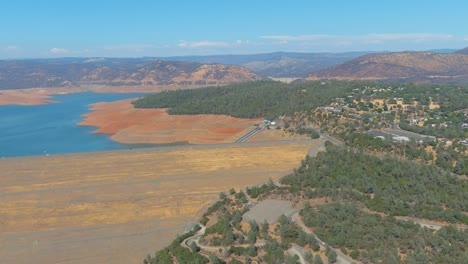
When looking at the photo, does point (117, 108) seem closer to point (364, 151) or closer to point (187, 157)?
point (187, 157)

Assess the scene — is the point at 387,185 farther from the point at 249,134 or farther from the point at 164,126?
the point at 164,126

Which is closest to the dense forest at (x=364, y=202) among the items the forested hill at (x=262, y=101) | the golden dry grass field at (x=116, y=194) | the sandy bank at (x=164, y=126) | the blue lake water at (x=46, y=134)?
the golden dry grass field at (x=116, y=194)

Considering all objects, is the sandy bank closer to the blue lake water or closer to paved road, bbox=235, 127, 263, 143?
paved road, bbox=235, 127, 263, 143

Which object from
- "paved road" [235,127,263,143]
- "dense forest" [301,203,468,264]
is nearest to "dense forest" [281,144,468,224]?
"dense forest" [301,203,468,264]

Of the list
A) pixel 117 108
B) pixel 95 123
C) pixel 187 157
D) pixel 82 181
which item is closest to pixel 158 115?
pixel 95 123

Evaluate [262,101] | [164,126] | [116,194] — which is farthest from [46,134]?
[116,194]

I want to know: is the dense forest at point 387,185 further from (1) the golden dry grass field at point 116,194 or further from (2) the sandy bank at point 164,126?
(2) the sandy bank at point 164,126
